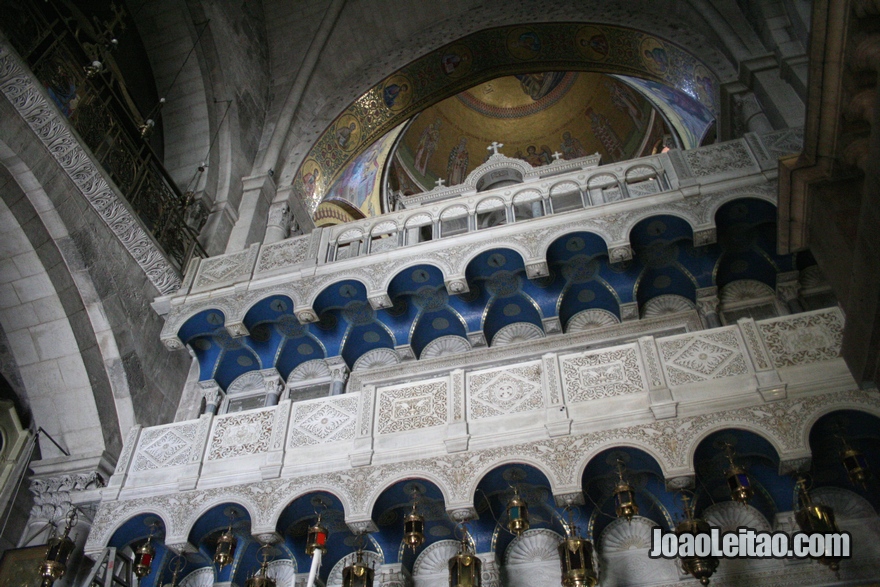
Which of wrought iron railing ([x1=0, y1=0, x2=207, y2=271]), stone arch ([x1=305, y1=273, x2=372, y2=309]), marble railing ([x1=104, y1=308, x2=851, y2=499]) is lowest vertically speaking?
marble railing ([x1=104, y1=308, x2=851, y2=499])

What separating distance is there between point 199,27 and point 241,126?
7.34ft

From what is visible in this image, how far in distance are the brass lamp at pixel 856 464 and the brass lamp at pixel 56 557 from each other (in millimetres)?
8029

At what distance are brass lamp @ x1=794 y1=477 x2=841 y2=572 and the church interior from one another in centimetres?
2

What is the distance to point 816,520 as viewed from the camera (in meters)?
6.28

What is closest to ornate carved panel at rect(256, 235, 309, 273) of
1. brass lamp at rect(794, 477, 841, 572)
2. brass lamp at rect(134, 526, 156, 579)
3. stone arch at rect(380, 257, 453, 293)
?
stone arch at rect(380, 257, 453, 293)

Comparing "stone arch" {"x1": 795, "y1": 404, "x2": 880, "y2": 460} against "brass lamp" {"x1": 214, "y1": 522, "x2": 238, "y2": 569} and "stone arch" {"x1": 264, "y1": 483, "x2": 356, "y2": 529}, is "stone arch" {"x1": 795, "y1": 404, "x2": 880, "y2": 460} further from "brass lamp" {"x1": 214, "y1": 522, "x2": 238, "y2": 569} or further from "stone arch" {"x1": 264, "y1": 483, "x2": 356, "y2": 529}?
"brass lamp" {"x1": 214, "y1": 522, "x2": 238, "y2": 569}

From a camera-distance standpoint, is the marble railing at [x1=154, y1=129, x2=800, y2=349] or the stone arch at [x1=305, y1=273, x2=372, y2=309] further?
the stone arch at [x1=305, y1=273, x2=372, y2=309]

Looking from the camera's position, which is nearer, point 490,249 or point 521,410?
point 521,410

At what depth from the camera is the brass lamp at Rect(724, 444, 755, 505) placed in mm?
6594

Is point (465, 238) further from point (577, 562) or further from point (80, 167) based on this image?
point (80, 167)

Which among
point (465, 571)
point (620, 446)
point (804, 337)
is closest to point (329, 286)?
point (465, 571)

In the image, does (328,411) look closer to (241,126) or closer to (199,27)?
(241,126)

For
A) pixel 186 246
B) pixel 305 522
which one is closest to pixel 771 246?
pixel 305 522

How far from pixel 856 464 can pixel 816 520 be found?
71 cm
